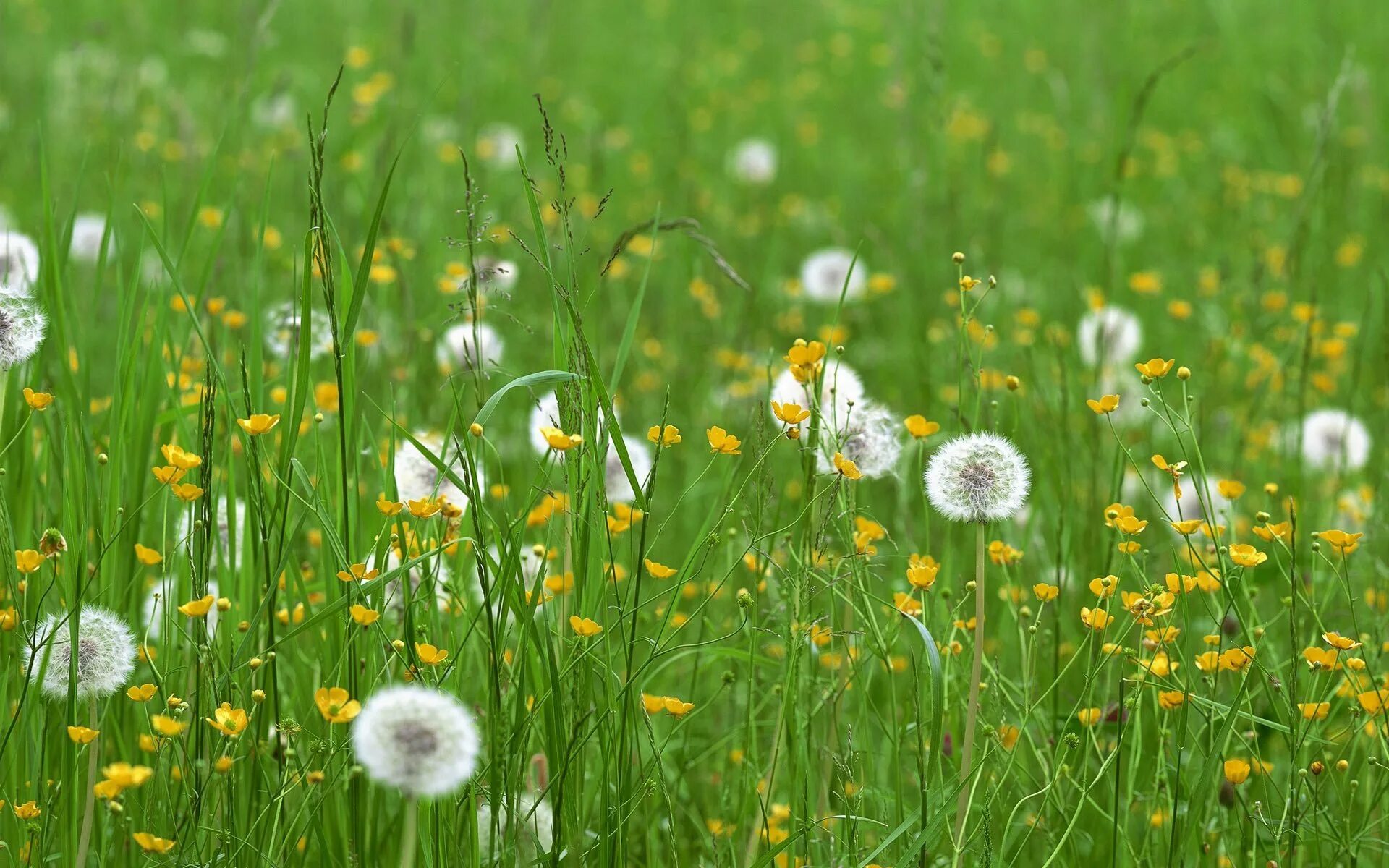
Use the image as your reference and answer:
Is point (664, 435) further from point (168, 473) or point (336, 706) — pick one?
point (168, 473)

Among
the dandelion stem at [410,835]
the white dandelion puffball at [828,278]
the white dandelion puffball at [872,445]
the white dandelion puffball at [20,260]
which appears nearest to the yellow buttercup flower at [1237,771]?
the white dandelion puffball at [872,445]

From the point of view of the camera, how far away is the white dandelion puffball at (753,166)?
5.67 meters

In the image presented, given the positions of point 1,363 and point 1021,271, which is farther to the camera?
point 1021,271

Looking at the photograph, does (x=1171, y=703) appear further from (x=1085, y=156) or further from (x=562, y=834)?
(x=1085, y=156)

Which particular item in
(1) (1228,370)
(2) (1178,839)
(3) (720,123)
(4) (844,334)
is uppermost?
(3) (720,123)

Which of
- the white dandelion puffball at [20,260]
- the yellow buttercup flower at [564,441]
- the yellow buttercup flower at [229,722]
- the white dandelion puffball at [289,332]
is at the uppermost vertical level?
the white dandelion puffball at [20,260]

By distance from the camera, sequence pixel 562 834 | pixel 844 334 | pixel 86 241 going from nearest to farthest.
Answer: pixel 562 834
pixel 86 241
pixel 844 334

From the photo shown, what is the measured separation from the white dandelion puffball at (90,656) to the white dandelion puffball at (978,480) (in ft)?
3.07

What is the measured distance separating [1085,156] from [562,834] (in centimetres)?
490

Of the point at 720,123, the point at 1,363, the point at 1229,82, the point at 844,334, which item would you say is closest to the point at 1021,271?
the point at 844,334

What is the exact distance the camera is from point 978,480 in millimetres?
A: 1578

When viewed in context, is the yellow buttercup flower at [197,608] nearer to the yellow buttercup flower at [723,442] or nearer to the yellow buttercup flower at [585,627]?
the yellow buttercup flower at [585,627]

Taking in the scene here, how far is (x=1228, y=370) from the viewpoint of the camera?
374cm

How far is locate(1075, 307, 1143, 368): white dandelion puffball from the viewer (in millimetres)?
3646
